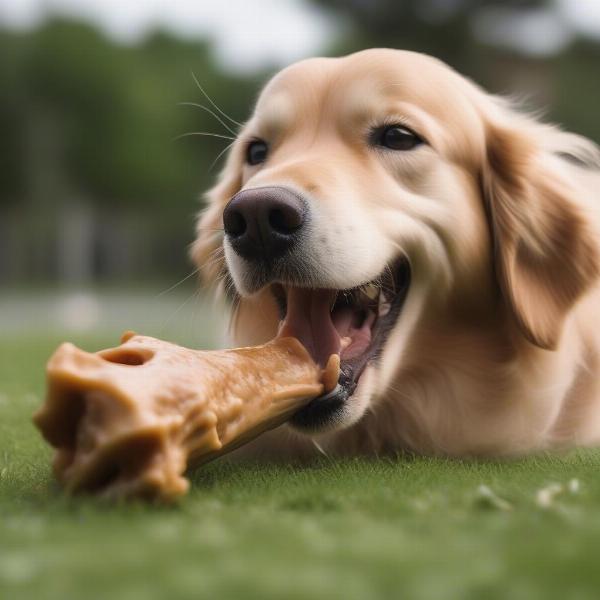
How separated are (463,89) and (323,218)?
95cm

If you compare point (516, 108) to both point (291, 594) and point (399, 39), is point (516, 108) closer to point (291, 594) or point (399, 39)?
point (291, 594)

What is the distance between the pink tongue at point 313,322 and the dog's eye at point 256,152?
26.2 inches

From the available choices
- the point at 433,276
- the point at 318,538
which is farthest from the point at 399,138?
the point at 318,538

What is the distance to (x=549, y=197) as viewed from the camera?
11.9ft

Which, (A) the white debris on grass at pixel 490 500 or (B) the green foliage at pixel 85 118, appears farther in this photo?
(B) the green foliage at pixel 85 118

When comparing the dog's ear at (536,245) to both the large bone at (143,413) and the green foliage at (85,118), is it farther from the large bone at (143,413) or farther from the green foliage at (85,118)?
the green foliage at (85,118)

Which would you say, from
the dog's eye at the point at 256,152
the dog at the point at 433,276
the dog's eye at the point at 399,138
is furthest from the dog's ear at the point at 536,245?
the dog's eye at the point at 256,152

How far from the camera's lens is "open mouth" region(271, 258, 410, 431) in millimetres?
3285

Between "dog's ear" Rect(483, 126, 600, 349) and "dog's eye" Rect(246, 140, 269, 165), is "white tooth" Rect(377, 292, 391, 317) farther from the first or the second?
"dog's eye" Rect(246, 140, 269, 165)

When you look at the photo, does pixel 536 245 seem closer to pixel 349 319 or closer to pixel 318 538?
pixel 349 319

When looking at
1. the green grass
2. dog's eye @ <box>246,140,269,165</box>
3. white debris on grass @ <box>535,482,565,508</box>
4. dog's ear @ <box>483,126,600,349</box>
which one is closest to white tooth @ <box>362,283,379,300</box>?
dog's ear @ <box>483,126,600,349</box>

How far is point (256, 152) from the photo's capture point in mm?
3838

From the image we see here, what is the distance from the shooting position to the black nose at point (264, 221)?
298cm

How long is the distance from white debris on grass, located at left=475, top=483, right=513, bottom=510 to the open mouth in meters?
0.81
